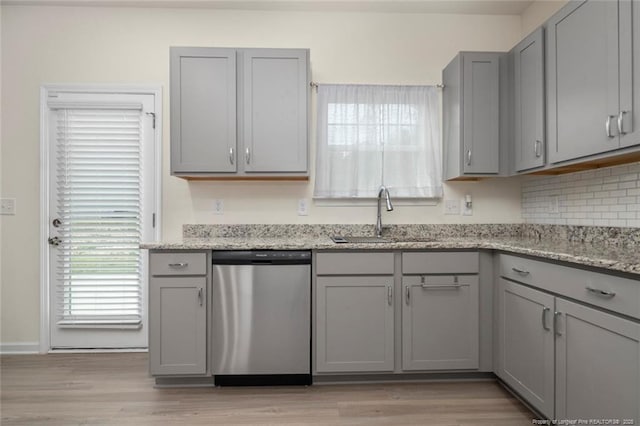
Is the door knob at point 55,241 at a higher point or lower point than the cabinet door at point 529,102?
lower

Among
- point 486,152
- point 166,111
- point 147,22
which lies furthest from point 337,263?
point 147,22

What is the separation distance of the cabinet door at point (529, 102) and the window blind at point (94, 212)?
281 centimetres

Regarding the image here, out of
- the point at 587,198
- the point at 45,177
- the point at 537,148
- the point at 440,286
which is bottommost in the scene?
the point at 440,286

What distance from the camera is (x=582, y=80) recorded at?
1.96 metres

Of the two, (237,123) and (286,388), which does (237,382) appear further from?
(237,123)

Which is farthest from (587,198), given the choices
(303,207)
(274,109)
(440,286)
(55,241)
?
(55,241)

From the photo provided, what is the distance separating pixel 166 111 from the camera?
3020 millimetres

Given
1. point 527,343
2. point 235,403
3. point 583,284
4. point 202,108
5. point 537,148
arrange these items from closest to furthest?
point 583,284
point 527,343
point 235,403
point 537,148
point 202,108

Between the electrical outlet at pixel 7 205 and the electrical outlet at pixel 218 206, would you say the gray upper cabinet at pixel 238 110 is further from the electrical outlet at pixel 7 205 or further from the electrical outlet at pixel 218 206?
the electrical outlet at pixel 7 205

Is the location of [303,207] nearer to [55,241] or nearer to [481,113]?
[481,113]

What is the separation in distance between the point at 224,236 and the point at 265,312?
2.78 ft

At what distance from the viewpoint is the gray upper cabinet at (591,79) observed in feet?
5.54

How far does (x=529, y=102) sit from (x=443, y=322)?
1498mm

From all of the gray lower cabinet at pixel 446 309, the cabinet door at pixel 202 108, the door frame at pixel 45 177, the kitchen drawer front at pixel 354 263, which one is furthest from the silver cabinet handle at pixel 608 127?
the door frame at pixel 45 177
